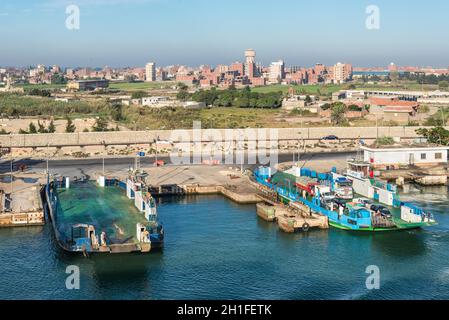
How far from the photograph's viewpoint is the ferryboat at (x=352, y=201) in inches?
629

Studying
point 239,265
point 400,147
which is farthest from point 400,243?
point 400,147

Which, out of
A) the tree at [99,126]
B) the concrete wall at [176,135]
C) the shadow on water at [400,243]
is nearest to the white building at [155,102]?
the tree at [99,126]

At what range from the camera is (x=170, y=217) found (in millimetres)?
17750

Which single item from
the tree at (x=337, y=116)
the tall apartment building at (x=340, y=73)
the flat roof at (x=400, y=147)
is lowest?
the flat roof at (x=400, y=147)

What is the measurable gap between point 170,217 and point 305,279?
6.31m

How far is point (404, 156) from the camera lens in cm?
2559

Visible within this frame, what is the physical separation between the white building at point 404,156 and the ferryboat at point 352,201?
419 centimetres

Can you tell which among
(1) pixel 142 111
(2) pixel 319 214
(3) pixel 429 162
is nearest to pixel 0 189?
(2) pixel 319 214

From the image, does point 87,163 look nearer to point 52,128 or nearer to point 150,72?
point 52,128

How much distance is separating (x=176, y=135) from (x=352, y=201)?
56.2 ft

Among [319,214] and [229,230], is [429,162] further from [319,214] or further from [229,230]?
[229,230]

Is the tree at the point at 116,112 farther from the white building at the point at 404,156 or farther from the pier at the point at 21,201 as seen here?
the white building at the point at 404,156

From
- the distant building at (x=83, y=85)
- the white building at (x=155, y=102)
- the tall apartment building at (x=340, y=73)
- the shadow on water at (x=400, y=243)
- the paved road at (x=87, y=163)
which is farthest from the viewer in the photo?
the tall apartment building at (x=340, y=73)

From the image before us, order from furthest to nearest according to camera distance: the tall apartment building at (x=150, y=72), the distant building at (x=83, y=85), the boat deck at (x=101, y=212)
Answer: the tall apartment building at (x=150, y=72) < the distant building at (x=83, y=85) < the boat deck at (x=101, y=212)
